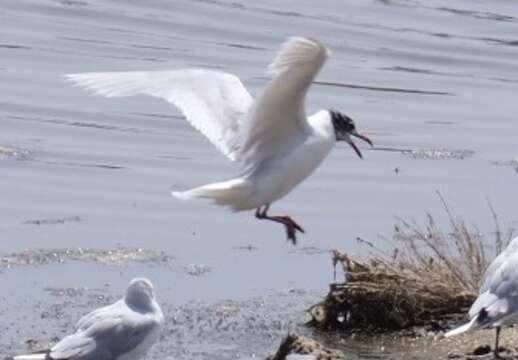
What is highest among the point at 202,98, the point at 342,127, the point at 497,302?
the point at 202,98

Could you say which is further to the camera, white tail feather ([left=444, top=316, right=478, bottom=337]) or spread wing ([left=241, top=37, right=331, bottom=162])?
spread wing ([left=241, top=37, right=331, bottom=162])

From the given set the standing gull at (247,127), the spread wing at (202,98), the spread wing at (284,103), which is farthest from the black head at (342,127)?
the spread wing at (202,98)

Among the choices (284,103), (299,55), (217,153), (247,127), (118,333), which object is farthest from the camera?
(217,153)

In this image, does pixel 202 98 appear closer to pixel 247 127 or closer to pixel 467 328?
pixel 247 127

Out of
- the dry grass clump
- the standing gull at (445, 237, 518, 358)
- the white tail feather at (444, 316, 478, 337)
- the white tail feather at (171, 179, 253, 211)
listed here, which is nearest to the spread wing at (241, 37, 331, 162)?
the white tail feather at (171, 179, 253, 211)

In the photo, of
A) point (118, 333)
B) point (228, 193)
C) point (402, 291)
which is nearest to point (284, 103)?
point (228, 193)

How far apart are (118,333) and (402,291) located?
2.50 m

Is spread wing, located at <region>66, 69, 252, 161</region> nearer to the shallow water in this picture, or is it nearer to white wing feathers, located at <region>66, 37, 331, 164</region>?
white wing feathers, located at <region>66, 37, 331, 164</region>

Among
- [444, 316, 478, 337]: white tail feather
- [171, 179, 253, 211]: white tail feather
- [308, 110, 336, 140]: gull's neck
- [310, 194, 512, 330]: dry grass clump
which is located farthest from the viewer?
[308, 110, 336, 140]: gull's neck

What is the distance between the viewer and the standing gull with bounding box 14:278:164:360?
9.20m

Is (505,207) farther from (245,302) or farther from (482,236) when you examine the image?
(245,302)

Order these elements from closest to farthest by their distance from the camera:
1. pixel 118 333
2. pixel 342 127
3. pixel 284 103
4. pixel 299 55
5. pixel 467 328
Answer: pixel 118 333 < pixel 467 328 < pixel 299 55 < pixel 284 103 < pixel 342 127

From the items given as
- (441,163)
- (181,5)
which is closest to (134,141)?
(441,163)

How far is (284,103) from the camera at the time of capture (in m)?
11.0
